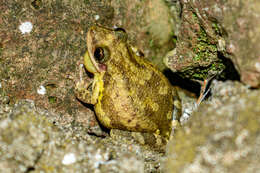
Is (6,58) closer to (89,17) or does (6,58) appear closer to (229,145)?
(89,17)

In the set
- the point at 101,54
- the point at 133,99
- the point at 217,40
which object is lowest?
the point at 133,99

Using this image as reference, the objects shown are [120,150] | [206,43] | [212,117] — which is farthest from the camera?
[206,43]

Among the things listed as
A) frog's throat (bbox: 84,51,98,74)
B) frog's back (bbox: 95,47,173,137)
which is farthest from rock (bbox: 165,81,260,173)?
frog's throat (bbox: 84,51,98,74)

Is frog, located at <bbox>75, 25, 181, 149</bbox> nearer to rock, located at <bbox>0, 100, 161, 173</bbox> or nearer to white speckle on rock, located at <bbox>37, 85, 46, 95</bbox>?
white speckle on rock, located at <bbox>37, 85, 46, 95</bbox>

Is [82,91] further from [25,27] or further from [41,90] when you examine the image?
[25,27]

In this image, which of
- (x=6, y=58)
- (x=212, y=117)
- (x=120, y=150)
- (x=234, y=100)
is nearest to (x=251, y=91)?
(x=234, y=100)

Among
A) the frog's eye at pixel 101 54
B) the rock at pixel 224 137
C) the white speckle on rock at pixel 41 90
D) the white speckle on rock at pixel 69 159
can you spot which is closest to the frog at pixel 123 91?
the frog's eye at pixel 101 54

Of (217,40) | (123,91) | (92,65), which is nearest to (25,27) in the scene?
(92,65)

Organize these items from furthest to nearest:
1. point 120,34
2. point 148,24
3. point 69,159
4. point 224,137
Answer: point 148,24, point 120,34, point 69,159, point 224,137
